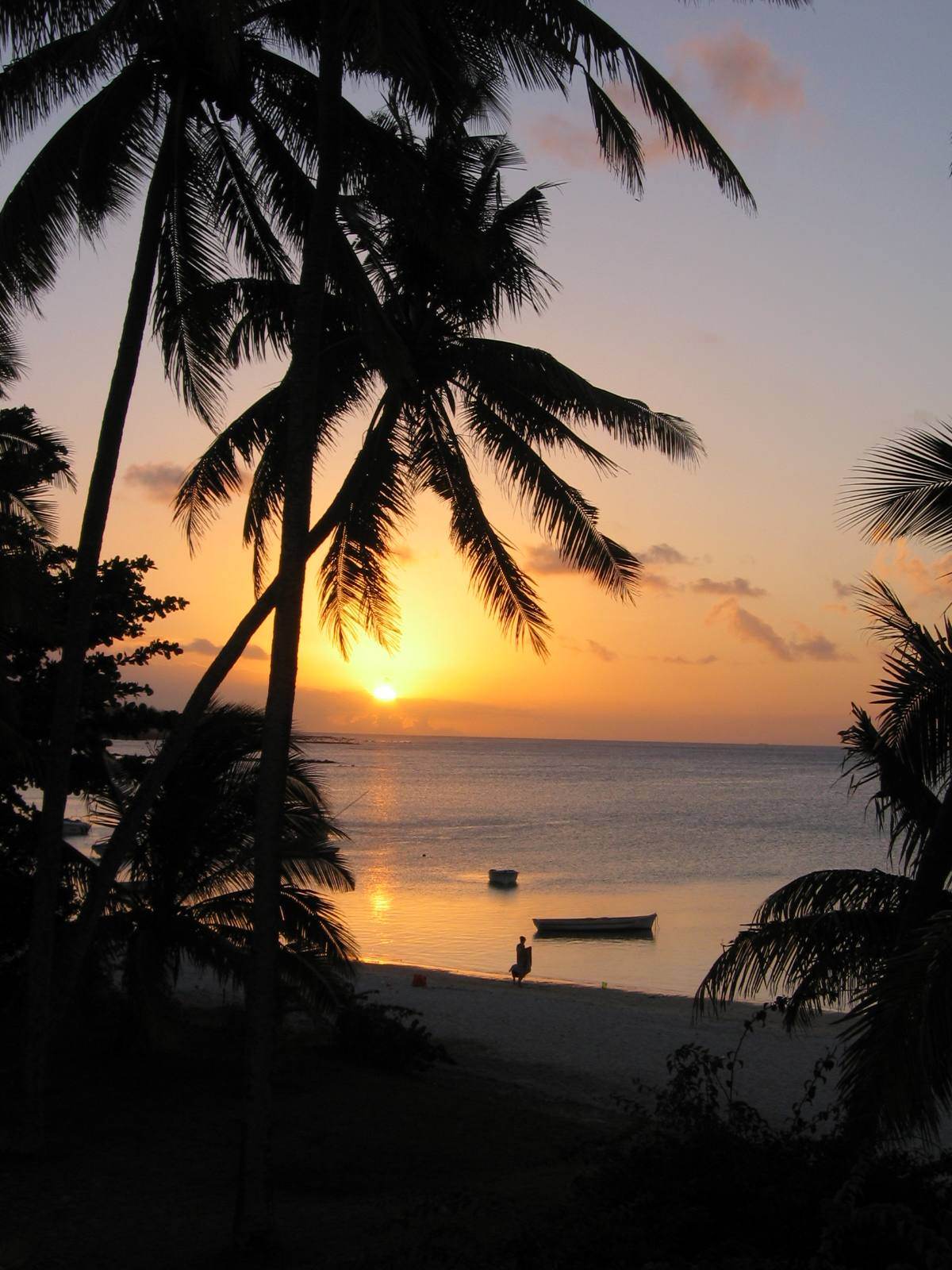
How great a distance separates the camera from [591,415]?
10.5 meters

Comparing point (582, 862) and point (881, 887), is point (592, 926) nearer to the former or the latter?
point (582, 862)

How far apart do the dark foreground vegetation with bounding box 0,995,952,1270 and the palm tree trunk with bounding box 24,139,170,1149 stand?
37.8 inches

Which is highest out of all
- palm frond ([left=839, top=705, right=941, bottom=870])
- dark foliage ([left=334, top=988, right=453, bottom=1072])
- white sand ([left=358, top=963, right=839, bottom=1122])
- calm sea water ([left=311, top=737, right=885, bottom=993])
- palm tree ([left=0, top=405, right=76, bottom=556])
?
palm tree ([left=0, top=405, right=76, bottom=556])

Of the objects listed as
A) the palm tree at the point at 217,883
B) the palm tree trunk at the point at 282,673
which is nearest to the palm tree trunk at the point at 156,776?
the palm tree trunk at the point at 282,673

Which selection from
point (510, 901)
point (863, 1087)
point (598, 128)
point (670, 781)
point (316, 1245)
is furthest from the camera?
point (670, 781)

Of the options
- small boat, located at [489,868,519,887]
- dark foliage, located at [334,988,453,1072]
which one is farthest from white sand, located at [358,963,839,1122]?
small boat, located at [489,868,519,887]

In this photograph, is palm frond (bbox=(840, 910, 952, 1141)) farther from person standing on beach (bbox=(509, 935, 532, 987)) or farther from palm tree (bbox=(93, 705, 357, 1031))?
person standing on beach (bbox=(509, 935, 532, 987))

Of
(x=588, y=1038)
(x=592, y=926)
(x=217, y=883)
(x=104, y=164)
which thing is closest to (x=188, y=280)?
(x=104, y=164)

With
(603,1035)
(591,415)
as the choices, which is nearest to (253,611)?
(591,415)

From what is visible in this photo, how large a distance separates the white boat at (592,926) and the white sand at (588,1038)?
33.0 feet

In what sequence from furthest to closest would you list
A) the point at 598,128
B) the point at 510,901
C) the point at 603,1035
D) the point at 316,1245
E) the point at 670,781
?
1. the point at 670,781
2. the point at 510,901
3. the point at 603,1035
4. the point at 598,128
5. the point at 316,1245

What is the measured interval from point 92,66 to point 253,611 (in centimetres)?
454

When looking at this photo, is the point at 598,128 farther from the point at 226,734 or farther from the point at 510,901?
the point at 510,901

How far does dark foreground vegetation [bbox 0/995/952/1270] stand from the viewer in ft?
18.0
